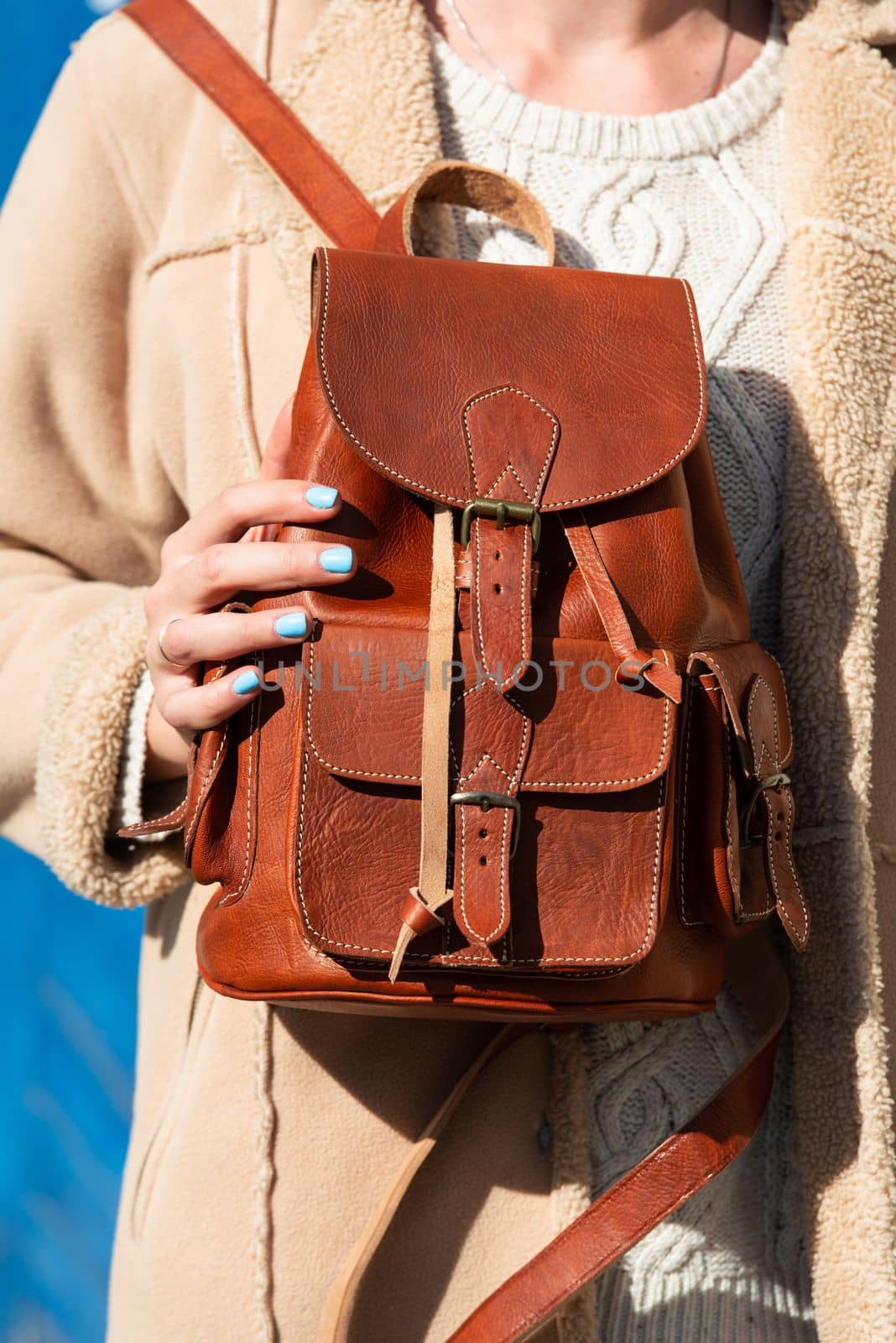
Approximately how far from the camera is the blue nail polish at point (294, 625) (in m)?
0.80

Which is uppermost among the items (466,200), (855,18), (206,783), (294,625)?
(855,18)

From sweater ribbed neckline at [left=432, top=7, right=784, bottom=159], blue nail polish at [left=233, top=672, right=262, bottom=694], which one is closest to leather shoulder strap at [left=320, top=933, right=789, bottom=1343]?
blue nail polish at [left=233, top=672, right=262, bottom=694]

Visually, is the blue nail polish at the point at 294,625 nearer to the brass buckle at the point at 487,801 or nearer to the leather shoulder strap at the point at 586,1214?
the brass buckle at the point at 487,801

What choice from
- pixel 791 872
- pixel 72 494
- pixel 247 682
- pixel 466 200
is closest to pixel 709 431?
pixel 466 200

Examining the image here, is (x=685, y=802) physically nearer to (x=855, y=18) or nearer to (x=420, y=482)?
(x=420, y=482)

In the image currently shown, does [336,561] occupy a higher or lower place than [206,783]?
higher

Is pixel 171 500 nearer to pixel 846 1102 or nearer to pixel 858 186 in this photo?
pixel 858 186

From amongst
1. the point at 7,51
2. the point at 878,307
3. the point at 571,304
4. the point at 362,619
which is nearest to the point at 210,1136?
the point at 362,619

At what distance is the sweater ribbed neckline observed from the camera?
115 centimetres

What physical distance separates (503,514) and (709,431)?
0.38 meters

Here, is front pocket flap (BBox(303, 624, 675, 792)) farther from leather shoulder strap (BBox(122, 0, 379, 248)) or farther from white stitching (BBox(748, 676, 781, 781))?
leather shoulder strap (BBox(122, 0, 379, 248))

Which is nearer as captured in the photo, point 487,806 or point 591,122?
point 487,806

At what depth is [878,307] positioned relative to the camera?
1.14 meters

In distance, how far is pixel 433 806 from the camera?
79 centimetres
